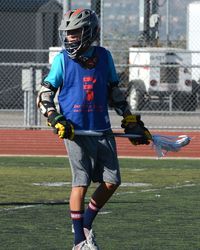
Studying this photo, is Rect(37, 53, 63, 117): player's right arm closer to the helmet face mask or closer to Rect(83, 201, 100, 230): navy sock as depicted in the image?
the helmet face mask

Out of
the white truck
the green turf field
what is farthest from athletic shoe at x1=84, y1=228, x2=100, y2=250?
the white truck

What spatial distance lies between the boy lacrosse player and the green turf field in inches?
18.3

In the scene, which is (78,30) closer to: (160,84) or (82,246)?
(82,246)

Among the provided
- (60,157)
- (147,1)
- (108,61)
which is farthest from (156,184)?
(147,1)

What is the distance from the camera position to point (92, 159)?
865 centimetres

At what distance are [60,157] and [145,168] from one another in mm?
2181

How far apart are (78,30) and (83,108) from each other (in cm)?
62

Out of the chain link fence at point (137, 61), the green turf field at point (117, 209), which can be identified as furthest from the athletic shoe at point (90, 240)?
the chain link fence at point (137, 61)

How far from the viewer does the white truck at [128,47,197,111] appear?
2688 cm

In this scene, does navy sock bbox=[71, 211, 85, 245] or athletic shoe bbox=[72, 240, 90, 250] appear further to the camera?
navy sock bbox=[71, 211, 85, 245]

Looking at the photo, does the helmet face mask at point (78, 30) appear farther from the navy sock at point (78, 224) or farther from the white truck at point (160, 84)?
the white truck at point (160, 84)

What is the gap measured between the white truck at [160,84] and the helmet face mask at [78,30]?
1695 centimetres

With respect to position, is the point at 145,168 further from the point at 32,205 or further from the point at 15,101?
the point at 15,101

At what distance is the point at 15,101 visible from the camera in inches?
1071
